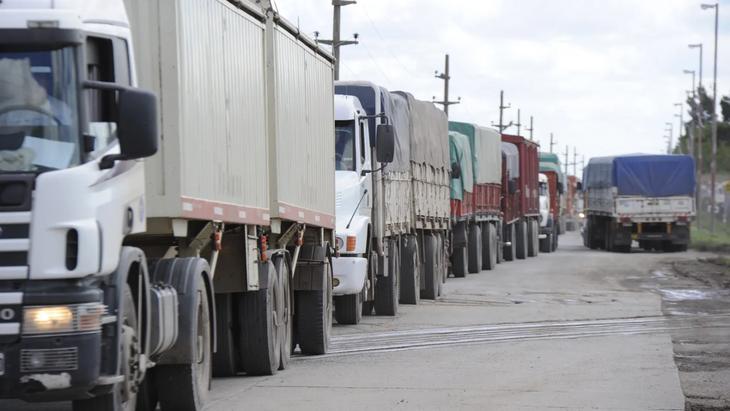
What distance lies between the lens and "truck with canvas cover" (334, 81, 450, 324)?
1689 cm

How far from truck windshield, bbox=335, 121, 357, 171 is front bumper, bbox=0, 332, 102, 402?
10482 mm

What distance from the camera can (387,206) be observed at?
1870 centimetres

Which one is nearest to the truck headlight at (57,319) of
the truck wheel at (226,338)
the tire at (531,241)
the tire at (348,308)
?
the truck wheel at (226,338)

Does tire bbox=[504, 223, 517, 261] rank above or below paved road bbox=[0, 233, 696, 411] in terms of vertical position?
above

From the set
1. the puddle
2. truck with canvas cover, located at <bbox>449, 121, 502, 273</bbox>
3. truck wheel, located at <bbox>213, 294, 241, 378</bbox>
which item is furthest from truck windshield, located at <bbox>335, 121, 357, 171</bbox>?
truck with canvas cover, located at <bbox>449, 121, 502, 273</bbox>

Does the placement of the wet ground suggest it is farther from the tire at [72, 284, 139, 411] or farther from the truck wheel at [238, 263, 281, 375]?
the tire at [72, 284, 139, 411]

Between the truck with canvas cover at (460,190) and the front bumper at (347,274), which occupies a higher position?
the truck with canvas cover at (460,190)

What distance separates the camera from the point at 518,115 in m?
119

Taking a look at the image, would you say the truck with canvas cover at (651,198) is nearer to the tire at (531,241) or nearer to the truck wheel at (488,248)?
the tire at (531,241)

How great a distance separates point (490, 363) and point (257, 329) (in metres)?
2.55

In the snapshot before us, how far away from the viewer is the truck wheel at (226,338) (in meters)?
11.6

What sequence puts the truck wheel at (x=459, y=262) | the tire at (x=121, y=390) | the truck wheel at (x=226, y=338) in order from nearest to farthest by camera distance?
the tire at (x=121, y=390), the truck wheel at (x=226, y=338), the truck wheel at (x=459, y=262)

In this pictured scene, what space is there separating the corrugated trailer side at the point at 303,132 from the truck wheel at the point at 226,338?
0.96 meters

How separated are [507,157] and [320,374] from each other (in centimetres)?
2785
